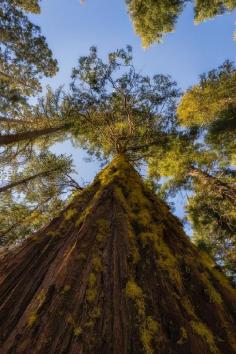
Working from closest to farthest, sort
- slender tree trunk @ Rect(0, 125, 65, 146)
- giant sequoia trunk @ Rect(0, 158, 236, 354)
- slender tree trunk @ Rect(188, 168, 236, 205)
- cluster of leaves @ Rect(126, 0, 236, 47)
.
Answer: giant sequoia trunk @ Rect(0, 158, 236, 354), slender tree trunk @ Rect(0, 125, 65, 146), slender tree trunk @ Rect(188, 168, 236, 205), cluster of leaves @ Rect(126, 0, 236, 47)

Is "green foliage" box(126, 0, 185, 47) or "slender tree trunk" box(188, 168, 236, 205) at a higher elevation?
"green foliage" box(126, 0, 185, 47)

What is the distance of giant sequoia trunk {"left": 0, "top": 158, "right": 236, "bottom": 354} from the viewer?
10.4 ft

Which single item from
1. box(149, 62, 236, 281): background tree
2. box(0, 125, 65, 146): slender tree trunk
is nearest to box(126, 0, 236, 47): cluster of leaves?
box(149, 62, 236, 281): background tree

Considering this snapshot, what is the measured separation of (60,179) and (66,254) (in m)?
9.84

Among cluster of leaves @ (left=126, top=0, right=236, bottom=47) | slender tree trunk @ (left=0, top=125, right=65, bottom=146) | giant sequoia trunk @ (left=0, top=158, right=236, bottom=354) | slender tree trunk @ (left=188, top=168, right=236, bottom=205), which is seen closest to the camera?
giant sequoia trunk @ (left=0, top=158, right=236, bottom=354)

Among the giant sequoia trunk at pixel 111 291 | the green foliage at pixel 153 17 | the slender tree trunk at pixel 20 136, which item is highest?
the green foliage at pixel 153 17

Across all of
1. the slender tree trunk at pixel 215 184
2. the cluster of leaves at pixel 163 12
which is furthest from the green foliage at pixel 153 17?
the slender tree trunk at pixel 215 184

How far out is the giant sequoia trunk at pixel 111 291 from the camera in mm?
3160

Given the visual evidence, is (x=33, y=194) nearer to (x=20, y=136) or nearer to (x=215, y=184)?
(x=20, y=136)

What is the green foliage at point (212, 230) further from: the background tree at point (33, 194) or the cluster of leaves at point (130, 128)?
the background tree at point (33, 194)

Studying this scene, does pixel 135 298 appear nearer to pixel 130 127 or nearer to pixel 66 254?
pixel 66 254

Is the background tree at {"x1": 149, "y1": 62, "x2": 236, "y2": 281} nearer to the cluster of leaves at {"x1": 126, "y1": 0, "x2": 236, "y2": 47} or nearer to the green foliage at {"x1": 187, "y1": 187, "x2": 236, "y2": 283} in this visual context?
the green foliage at {"x1": 187, "y1": 187, "x2": 236, "y2": 283}

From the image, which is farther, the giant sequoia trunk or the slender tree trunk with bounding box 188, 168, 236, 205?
the slender tree trunk with bounding box 188, 168, 236, 205

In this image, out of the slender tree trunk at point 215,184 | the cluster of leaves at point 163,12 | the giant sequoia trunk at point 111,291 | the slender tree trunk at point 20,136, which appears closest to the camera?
the giant sequoia trunk at point 111,291
